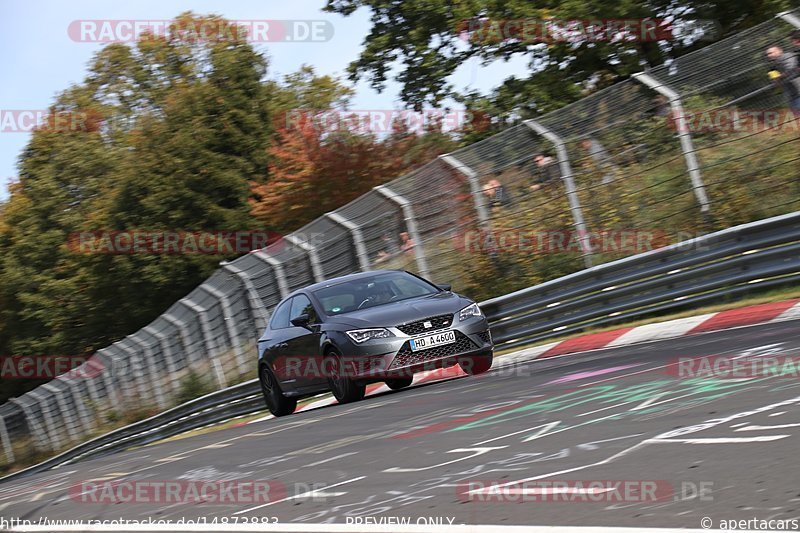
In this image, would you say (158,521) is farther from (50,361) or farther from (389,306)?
(50,361)

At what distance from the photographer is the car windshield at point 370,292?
44.0 feet

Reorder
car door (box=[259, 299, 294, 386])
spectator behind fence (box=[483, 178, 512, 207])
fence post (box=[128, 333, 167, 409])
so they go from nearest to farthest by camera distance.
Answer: car door (box=[259, 299, 294, 386])
spectator behind fence (box=[483, 178, 512, 207])
fence post (box=[128, 333, 167, 409])

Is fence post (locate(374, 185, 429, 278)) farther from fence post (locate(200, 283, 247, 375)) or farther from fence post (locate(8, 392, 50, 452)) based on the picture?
fence post (locate(8, 392, 50, 452))

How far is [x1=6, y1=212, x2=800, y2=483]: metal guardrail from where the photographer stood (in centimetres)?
1255

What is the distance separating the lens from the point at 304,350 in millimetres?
13719

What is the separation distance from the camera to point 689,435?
596cm

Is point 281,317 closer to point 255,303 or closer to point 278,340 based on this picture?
point 278,340

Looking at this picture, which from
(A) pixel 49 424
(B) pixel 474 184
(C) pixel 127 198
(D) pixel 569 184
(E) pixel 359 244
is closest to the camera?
(D) pixel 569 184

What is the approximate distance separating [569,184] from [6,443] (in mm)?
28556

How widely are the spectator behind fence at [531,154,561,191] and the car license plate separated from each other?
3985 millimetres

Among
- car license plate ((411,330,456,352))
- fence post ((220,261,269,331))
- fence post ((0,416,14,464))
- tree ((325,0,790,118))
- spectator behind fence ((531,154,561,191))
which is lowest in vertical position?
fence post ((0,416,14,464))

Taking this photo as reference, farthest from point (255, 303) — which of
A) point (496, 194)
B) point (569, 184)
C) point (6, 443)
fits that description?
point (6, 443)

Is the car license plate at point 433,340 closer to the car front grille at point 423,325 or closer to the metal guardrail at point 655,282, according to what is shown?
the car front grille at point 423,325

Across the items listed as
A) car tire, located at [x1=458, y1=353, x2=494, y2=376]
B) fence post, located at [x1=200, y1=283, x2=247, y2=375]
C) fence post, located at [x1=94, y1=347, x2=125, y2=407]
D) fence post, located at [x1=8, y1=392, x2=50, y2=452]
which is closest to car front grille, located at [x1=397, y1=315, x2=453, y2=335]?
car tire, located at [x1=458, y1=353, x2=494, y2=376]
